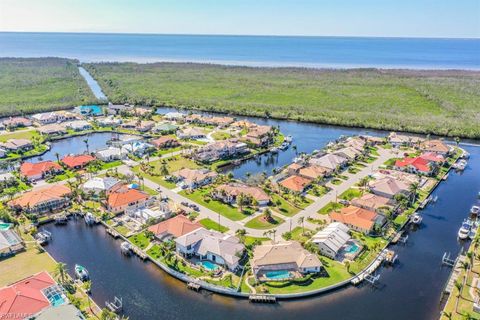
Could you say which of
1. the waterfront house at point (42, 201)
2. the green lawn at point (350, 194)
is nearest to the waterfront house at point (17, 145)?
the waterfront house at point (42, 201)

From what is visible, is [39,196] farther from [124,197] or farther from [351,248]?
[351,248]

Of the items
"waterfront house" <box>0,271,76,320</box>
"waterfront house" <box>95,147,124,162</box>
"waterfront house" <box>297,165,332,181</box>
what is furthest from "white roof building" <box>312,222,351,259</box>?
"waterfront house" <box>95,147,124,162</box>

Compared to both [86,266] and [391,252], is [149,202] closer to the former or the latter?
[86,266]

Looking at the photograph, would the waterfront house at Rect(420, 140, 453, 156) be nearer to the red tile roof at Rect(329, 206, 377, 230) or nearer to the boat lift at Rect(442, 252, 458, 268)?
the red tile roof at Rect(329, 206, 377, 230)

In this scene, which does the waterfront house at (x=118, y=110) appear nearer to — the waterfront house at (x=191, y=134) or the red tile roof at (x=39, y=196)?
the waterfront house at (x=191, y=134)

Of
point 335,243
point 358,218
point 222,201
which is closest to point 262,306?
point 335,243

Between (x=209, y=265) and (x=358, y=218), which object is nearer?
(x=209, y=265)

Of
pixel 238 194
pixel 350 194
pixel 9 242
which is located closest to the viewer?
pixel 9 242
